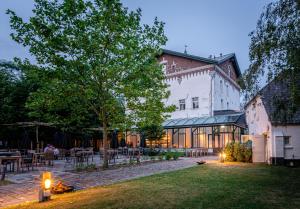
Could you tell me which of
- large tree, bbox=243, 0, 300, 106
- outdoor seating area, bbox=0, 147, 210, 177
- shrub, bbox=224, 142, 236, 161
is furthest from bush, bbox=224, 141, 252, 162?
large tree, bbox=243, 0, 300, 106

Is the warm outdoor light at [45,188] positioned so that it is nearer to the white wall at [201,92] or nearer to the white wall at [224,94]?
the white wall at [201,92]

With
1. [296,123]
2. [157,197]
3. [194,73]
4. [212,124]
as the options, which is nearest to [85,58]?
[157,197]

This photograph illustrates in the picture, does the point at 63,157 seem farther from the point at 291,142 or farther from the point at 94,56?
the point at 291,142

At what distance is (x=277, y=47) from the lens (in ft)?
24.6

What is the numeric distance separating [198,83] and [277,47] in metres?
24.2

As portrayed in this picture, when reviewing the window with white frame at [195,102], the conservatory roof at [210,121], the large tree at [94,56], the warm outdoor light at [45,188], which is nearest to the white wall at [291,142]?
the large tree at [94,56]

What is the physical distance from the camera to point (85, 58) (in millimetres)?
13258

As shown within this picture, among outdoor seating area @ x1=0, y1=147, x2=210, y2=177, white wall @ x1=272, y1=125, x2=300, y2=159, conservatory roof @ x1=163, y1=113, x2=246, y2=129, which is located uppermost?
conservatory roof @ x1=163, y1=113, x2=246, y2=129

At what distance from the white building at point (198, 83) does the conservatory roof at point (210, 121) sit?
1372 mm

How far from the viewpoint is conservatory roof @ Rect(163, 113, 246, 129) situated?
87.6 ft

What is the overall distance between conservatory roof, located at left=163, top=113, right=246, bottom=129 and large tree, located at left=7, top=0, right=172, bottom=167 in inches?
536

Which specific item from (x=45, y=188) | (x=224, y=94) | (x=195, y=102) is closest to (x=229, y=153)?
(x=45, y=188)

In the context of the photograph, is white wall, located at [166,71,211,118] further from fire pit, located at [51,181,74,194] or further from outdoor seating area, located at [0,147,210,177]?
fire pit, located at [51,181,74,194]

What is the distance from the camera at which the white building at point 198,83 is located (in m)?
30.6
